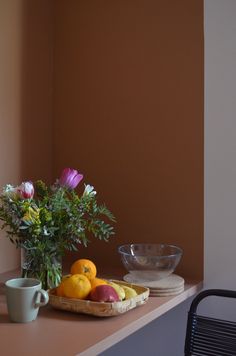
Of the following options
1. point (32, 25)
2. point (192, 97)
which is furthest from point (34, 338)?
point (32, 25)

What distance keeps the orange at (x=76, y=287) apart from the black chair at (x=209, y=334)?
406 mm

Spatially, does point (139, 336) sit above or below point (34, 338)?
below

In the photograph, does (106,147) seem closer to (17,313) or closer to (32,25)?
(32,25)

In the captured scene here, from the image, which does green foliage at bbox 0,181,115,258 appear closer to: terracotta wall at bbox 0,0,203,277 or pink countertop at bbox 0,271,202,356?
pink countertop at bbox 0,271,202,356

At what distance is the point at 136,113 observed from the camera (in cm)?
173

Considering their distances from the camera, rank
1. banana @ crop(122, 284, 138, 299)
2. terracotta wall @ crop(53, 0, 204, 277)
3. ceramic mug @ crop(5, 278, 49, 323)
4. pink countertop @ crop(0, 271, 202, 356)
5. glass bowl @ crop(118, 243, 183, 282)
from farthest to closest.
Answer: terracotta wall @ crop(53, 0, 204, 277) < glass bowl @ crop(118, 243, 183, 282) < banana @ crop(122, 284, 138, 299) < ceramic mug @ crop(5, 278, 49, 323) < pink countertop @ crop(0, 271, 202, 356)

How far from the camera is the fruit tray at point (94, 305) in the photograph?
3.88ft

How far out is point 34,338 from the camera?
42.1 inches

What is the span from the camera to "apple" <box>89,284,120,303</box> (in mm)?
1199

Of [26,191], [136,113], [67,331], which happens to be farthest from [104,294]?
[136,113]

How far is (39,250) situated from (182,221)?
562 mm

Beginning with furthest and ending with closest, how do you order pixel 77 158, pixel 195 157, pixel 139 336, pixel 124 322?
pixel 77 158
pixel 139 336
pixel 195 157
pixel 124 322

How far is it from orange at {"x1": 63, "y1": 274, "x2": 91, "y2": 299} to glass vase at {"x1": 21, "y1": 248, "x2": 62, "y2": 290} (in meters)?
0.11

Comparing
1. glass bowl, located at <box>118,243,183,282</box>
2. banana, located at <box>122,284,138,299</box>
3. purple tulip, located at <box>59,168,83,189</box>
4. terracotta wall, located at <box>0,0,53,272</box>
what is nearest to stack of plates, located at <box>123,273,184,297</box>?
glass bowl, located at <box>118,243,183,282</box>
